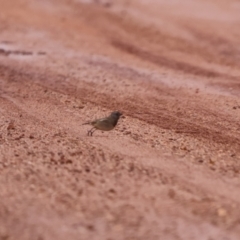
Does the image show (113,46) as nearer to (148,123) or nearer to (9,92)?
(9,92)

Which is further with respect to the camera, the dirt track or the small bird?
the small bird

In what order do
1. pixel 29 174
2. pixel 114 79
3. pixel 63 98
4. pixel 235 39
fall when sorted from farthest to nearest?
1. pixel 235 39
2. pixel 114 79
3. pixel 63 98
4. pixel 29 174

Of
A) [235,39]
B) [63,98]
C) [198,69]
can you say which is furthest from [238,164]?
[235,39]

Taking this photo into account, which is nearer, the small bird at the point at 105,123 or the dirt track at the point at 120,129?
the dirt track at the point at 120,129

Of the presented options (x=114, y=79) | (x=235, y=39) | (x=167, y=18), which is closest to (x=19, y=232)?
(x=114, y=79)

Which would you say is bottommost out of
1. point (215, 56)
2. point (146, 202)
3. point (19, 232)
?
point (19, 232)

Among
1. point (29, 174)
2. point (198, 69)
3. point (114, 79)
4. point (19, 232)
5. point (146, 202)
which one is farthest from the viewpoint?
point (198, 69)

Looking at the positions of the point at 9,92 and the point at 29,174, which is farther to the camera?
the point at 9,92

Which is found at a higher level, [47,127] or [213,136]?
[213,136]
